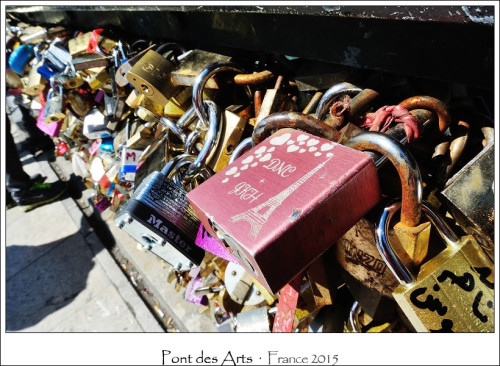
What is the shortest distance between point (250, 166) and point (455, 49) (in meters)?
0.54

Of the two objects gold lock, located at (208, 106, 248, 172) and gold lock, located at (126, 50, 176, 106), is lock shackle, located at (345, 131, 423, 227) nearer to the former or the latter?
gold lock, located at (208, 106, 248, 172)

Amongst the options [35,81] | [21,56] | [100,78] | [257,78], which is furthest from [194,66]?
[21,56]

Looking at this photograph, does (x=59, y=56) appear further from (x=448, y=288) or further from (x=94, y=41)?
(x=448, y=288)

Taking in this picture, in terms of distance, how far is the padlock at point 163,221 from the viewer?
3.21ft

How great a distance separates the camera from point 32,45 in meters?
3.50

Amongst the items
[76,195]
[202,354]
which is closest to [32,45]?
[76,195]

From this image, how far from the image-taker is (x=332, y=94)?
3.43 feet

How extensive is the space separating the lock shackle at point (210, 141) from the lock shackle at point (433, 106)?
0.61m

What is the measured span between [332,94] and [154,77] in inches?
32.7

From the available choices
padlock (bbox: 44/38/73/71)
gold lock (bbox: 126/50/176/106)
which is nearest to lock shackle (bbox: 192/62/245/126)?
gold lock (bbox: 126/50/176/106)

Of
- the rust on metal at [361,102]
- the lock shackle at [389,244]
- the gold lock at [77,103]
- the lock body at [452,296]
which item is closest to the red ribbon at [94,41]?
the gold lock at [77,103]

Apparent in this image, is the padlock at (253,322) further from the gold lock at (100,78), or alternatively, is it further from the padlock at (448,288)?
the gold lock at (100,78)

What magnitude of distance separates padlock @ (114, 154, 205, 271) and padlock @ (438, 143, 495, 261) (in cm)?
68

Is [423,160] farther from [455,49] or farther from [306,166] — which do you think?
[306,166]
